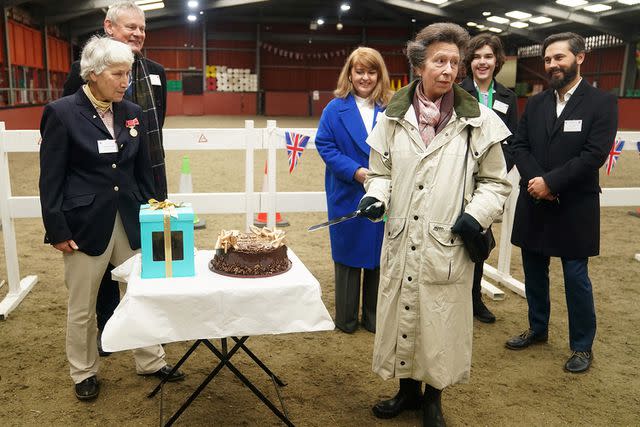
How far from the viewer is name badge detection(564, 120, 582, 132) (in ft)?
9.60

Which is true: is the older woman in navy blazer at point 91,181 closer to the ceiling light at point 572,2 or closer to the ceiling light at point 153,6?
the ceiling light at point 572,2

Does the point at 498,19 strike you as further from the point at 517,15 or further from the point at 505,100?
the point at 505,100

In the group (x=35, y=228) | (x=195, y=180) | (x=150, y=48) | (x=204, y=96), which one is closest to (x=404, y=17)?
(x=204, y=96)

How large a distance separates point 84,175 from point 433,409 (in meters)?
1.83

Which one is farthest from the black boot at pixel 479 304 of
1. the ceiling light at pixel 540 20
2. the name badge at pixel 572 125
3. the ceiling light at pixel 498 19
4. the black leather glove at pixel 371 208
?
the ceiling light at pixel 498 19

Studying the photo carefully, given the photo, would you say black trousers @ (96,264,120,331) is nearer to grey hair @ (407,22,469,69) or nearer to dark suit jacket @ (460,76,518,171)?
grey hair @ (407,22,469,69)

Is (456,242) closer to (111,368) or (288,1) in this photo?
(111,368)

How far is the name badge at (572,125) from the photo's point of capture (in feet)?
9.60

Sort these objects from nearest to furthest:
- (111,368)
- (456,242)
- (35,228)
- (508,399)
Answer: (456,242), (508,399), (111,368), (35,228)

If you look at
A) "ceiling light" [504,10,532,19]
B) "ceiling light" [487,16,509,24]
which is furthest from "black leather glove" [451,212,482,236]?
"ceiling light" [487,16,509,24]

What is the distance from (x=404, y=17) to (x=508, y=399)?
25.4 meters

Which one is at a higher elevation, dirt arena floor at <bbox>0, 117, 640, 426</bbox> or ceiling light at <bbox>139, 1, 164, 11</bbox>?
ceiling light at <bbox>139, 1, 164, 11</bbox>

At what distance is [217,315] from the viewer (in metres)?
1.99

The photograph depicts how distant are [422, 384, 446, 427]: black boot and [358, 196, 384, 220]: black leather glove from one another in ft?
2.59
